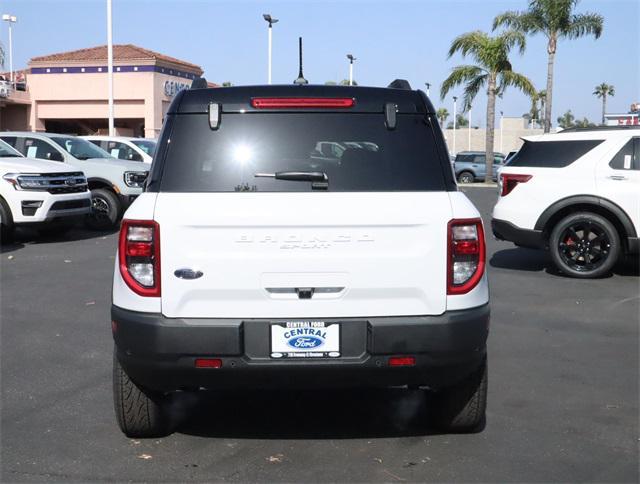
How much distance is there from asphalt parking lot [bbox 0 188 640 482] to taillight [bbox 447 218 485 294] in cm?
94

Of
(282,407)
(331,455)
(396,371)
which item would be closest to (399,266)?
(396,371)

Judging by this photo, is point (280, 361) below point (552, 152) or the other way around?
below

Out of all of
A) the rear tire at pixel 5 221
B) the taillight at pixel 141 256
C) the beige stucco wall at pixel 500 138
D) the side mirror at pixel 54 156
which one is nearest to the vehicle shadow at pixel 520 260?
the rear tire at pixel 5 221

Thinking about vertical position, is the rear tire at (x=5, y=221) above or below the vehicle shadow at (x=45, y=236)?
above

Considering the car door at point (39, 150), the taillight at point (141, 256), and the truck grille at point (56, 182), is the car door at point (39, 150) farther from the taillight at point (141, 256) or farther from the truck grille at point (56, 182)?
the taillight at point (141, 256)

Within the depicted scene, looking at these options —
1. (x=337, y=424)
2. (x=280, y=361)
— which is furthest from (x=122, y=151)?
(x=280, y=361)

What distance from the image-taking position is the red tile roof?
125 ft

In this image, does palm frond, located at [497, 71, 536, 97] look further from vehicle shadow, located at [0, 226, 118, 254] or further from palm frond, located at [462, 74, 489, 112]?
vehicle shadow, located at [0, 226, 118, 254]

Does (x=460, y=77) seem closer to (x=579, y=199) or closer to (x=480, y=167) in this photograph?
(x=480, y=167)

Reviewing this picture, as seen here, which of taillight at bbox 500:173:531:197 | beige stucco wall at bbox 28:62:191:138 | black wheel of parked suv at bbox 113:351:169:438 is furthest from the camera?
beige stucco wall at bbox 28:62:191:138

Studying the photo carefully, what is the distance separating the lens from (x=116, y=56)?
126ft

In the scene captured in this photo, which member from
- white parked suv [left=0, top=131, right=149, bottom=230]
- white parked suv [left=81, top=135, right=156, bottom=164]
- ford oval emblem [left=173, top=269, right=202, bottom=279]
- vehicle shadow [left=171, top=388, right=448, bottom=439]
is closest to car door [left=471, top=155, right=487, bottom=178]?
white parked suv [left=81, top=135, right=156, bottom=164]

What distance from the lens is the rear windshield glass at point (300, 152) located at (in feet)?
12.0

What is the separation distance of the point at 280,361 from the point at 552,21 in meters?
33.4
